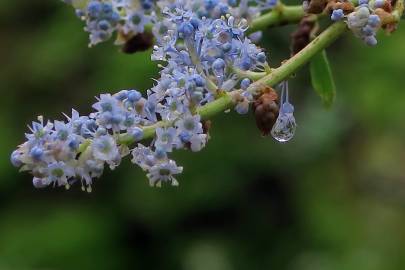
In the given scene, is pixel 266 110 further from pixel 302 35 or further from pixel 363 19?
pixel 302 35

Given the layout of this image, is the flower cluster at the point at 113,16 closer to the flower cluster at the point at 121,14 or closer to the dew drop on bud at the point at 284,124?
the flower cluster at the point at 121,14

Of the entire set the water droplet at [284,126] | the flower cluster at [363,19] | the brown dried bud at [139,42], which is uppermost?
the brown dried bud at [139,42]

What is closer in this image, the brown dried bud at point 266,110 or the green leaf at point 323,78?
the brown dried bud at point 266,110

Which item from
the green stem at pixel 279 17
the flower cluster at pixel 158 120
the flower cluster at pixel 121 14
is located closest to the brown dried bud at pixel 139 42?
the flower cluster at pixel 121 14

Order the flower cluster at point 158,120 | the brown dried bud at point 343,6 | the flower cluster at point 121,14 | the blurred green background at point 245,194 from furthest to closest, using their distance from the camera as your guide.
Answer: the blurred green background at point 245,194
the flower cluster at point 121,14
the brown dried bud at point 343,6
the flower cluster at point 158,120

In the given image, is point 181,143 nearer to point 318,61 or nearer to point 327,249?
point 318,61

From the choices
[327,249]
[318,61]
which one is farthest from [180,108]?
[327,249]

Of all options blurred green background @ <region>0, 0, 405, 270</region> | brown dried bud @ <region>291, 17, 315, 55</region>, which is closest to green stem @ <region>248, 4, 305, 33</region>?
brown dried bud @ <region>291, 17, 315, 55</region>
